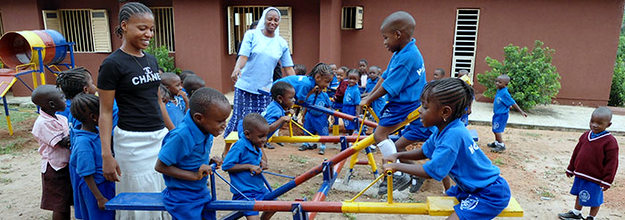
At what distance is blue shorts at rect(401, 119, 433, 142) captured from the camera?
11.8 feet

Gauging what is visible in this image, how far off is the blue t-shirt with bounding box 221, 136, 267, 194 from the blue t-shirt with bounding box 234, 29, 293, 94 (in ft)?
5.19

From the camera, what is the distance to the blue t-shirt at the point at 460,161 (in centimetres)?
204

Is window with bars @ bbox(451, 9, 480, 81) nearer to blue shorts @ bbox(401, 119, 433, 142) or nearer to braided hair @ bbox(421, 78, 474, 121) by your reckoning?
blue shorts @ bbox(401, 119, 433, 142)

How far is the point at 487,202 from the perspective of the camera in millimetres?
2115

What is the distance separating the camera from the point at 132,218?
103 inches

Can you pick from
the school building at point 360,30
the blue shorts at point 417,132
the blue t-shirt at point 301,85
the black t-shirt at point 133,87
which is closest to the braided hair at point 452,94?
the blue shorts at point 417,132

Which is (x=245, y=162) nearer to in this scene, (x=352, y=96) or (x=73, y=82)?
(x=73, y=82)

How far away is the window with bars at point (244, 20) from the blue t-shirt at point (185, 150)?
7663 millimetres

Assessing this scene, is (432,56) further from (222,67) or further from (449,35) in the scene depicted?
(222,67)

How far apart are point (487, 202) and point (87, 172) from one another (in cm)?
227

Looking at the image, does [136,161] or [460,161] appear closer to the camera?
[460,161]

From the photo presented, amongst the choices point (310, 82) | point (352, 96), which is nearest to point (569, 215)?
point (310, 82)

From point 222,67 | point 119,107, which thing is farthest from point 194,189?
point 222,67

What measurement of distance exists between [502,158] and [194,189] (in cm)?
468
